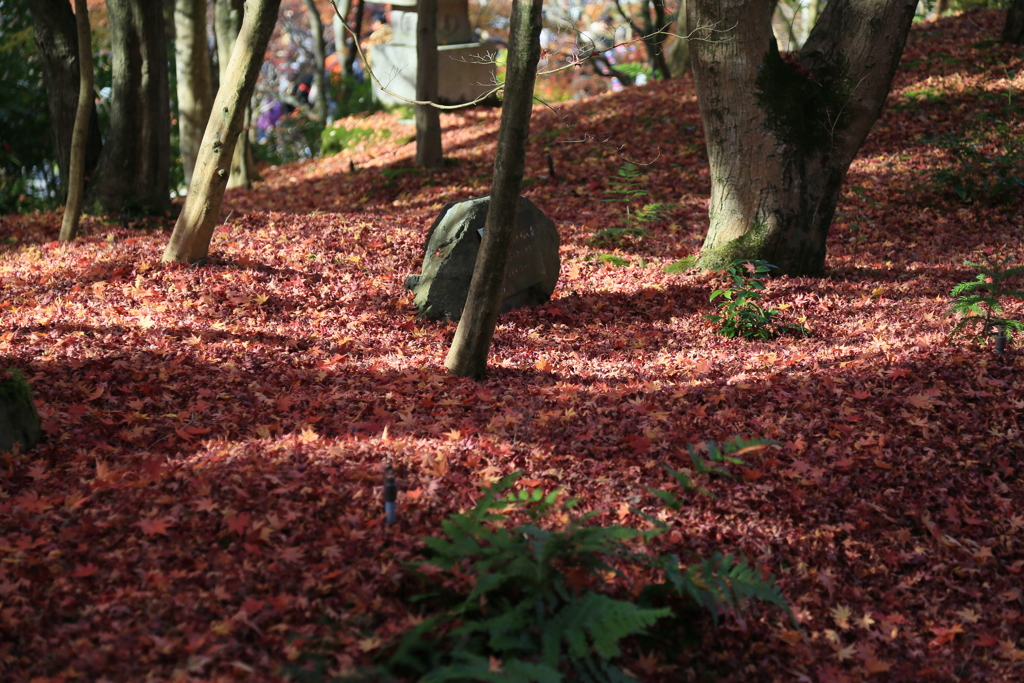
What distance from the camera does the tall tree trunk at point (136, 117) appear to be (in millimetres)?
10164

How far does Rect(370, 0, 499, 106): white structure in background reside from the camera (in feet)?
55.4

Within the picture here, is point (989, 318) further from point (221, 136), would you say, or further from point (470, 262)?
point (221, 136)

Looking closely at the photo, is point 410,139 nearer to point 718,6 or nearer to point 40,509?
point 718,6

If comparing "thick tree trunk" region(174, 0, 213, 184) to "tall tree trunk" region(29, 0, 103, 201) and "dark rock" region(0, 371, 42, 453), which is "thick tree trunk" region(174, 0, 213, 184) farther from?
"dark rock" region(0, 371, 42, 453)

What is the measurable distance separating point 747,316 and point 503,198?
293 cm

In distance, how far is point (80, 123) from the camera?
888 centimetres

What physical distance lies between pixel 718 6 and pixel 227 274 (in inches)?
230

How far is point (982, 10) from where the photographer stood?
1755 cm

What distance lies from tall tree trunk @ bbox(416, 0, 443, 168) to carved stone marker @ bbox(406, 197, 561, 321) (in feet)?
15.5

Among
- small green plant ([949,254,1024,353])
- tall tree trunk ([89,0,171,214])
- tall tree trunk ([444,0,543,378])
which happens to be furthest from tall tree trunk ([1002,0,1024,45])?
tall tree trunk ([89,0,171,214])

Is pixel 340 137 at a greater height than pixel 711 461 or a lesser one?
greater

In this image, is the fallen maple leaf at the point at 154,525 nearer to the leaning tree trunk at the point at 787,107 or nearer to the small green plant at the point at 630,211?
the leaning tree trunk at the point at 787,107

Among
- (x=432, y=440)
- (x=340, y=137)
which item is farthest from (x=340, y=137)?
(x=432, y=440)

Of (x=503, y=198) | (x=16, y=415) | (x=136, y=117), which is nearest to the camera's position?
(x=16, y=415)
